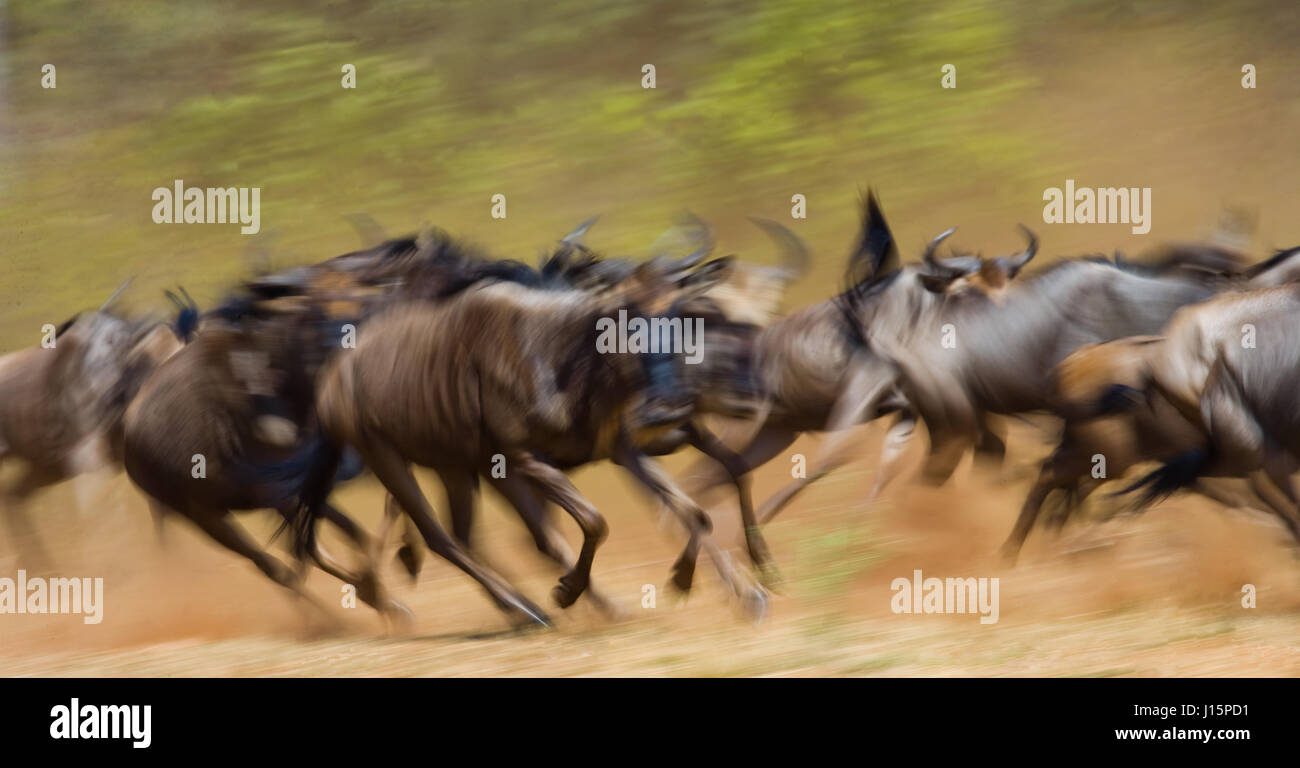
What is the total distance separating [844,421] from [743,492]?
716 millimetres

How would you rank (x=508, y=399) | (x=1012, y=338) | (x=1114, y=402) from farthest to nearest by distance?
1. (x=1012, y=338)
2. (x=1114, y=402)
3. (x=508, y=399)

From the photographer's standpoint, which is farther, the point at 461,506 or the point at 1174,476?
the point at 461,506

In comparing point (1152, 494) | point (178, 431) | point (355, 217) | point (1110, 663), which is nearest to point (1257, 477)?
point (1152, 494)

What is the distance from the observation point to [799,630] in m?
7.07

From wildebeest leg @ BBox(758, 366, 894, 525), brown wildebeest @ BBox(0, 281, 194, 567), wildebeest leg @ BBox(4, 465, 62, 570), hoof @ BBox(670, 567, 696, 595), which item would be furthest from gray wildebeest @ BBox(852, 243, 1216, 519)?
wildebeest leg @ BBox(4, 465, 62, 570)

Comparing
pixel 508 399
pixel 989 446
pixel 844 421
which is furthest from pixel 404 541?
pixel 989 446

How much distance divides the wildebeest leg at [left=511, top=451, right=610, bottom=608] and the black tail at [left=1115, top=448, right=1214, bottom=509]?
289 cm

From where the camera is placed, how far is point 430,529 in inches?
280

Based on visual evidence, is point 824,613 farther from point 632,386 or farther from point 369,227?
point 369,227

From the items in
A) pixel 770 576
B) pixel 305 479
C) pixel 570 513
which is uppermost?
pixel 305 479

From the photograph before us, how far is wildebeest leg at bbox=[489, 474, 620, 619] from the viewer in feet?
23.3

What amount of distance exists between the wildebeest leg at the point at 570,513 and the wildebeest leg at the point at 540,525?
22 centimetres

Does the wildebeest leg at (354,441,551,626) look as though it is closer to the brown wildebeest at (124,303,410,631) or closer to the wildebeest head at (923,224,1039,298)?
the brown wildebeest at (124,303,410,631)

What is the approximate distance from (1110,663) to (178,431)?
5.02 metres
